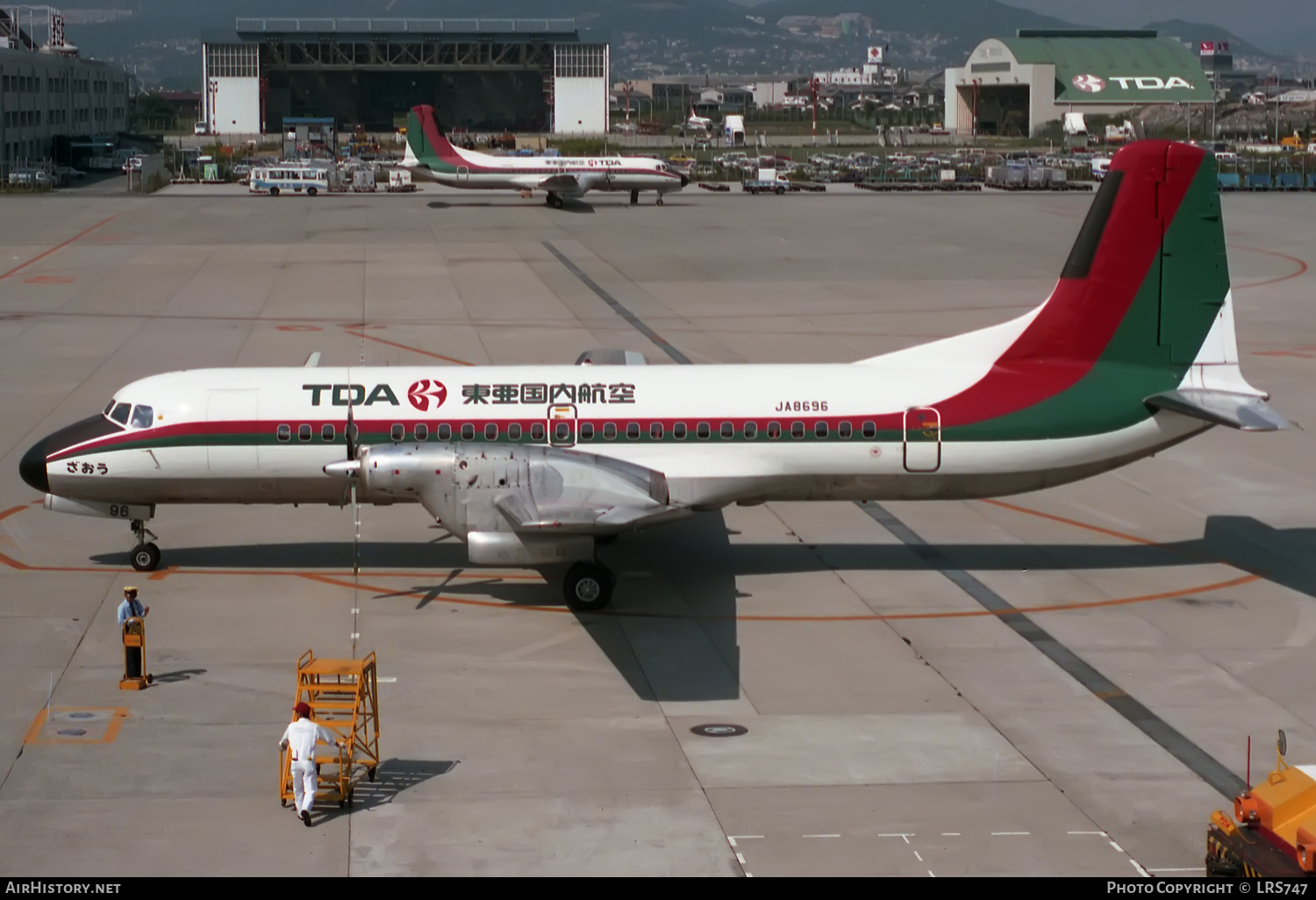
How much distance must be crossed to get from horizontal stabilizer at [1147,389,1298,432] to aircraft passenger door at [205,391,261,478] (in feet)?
52.4

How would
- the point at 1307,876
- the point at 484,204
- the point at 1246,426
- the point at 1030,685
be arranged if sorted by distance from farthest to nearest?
the point at 484,204 → the point at 1246,426 → the point at 1030,685 → the point at 1307,876

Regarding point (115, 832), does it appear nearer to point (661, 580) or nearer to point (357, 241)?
point (661, 580)

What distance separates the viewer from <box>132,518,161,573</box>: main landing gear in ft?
88.4

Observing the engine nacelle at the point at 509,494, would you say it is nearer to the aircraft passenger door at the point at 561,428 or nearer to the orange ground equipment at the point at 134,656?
the aircraft passenger door at the point at 561,428

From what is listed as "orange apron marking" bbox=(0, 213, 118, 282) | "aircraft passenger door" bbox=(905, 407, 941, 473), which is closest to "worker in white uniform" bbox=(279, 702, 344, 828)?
"aircraft passenger door" bbox=(905, 407, 941, 473)

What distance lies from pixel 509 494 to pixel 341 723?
541 centimetres

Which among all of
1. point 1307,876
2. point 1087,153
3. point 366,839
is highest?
point 1087,153

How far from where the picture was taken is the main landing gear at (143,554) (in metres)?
27.0

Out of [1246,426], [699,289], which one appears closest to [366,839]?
[1246,426]

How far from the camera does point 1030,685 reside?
71.5 feet

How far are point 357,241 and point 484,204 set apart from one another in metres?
24.7

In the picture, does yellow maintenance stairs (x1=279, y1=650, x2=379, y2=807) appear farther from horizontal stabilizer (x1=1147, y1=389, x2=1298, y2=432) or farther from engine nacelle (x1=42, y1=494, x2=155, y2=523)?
horizontal stabilizer (x1=1147, y1=389, x2=1298, y2=432)

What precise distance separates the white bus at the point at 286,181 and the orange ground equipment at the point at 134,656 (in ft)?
316

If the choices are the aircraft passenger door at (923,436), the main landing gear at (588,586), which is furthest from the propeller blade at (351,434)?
the aircraft passenger door at (923,436)
